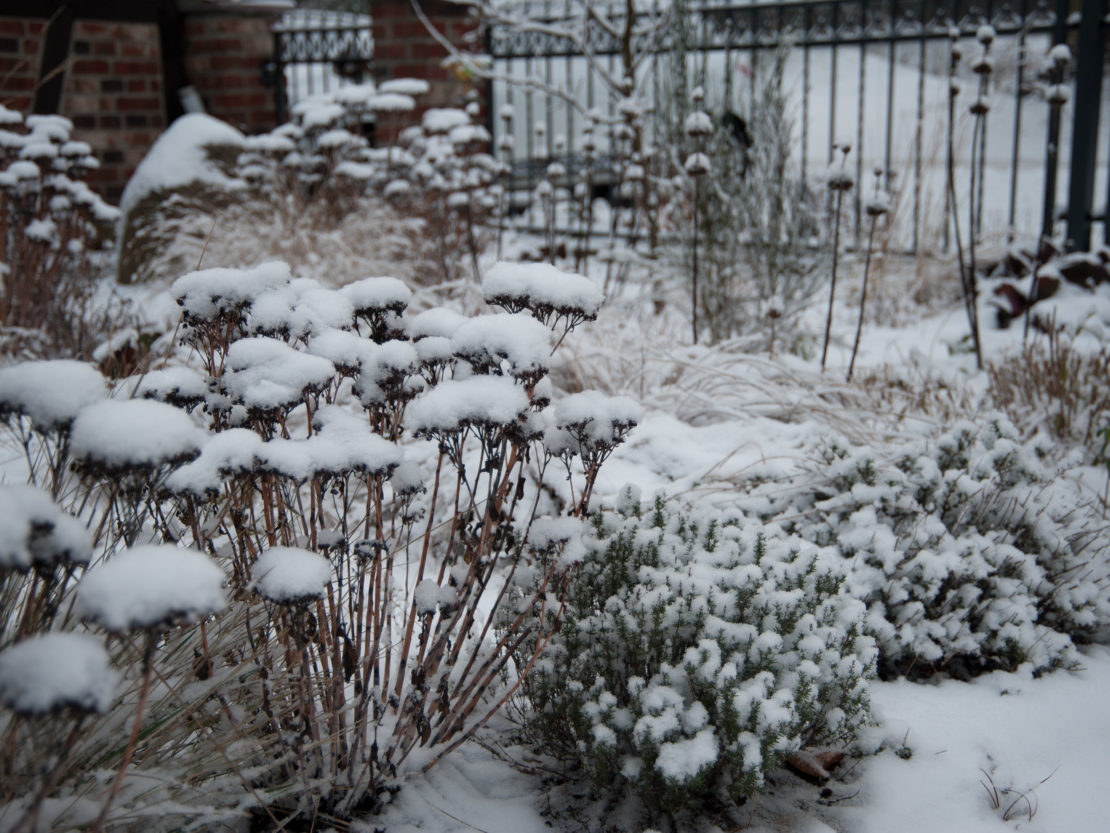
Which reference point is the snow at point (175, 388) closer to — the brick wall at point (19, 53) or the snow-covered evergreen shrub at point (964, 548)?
the snow-covered evergreen shrub at point (964, 548)

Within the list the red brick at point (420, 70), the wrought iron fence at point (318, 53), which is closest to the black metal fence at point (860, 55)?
the red brick at point (420, 70)

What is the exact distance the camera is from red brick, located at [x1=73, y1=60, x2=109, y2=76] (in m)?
6.66

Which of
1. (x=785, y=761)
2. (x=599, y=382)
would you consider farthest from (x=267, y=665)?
(x=599, y=382)

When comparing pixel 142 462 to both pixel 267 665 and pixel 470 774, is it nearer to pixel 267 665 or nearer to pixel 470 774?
pixel 267 665

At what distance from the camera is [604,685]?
4.78 ft

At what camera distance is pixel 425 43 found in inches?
260

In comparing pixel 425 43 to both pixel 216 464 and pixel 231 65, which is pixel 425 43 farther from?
pixel 216 464

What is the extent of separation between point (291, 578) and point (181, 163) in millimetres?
5593

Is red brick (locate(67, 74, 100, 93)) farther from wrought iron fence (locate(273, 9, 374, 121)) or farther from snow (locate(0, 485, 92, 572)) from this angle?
snow (locate(0, 485, 92, 572))

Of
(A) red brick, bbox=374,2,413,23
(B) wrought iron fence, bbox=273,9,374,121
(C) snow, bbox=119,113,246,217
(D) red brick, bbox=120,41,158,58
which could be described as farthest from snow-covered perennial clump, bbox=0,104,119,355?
(B) wrought iron fence, bbox=273,9,374,121

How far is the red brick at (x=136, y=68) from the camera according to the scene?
22.8ft

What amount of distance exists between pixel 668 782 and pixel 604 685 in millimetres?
219

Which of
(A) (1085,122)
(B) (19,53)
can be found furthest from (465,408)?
(B) (19,53)

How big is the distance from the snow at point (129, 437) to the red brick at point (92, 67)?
23.0 ft
